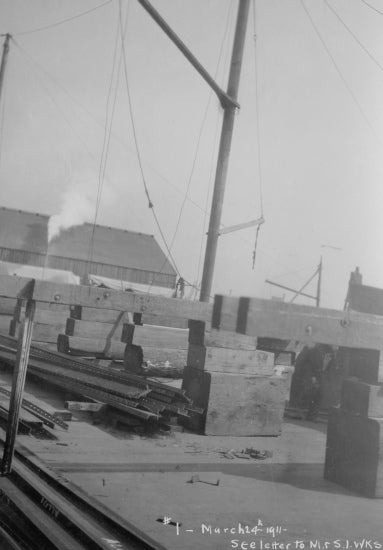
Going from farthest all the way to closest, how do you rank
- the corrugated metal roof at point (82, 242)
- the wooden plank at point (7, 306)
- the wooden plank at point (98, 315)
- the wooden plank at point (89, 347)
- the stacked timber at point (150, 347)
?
the corrugated metal roof at point (82, 242)
the wooden plank at point (7, 306)
the wooden plank at point (98, 315)
the wooden plank at point (89, 347)
the stacked timber at point (150, 347)

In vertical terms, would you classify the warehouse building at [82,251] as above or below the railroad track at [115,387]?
above

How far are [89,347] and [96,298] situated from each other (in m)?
5.02

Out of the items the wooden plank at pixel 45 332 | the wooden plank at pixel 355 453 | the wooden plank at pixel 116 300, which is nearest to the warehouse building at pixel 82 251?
the wooden plank at pixel 45 332

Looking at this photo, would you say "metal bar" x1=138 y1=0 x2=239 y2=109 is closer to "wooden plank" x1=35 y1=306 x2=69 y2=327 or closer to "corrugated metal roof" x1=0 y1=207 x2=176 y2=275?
"wooden plank" x1=35 y1=306 x2=69 y2=327

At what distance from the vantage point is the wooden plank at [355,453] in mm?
4137

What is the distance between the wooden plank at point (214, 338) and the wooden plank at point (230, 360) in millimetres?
61

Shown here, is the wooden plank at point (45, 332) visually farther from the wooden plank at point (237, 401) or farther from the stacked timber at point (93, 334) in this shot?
the wooden plank at point (237, 401)

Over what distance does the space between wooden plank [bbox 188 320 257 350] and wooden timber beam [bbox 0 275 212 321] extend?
2.25 feet

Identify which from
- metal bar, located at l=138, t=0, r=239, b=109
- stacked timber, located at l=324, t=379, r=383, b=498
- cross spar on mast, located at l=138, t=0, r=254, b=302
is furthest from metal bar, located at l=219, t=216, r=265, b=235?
stacked timber, located at l=324, t=379, r=383, b=498

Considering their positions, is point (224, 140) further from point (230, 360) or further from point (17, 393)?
point (17, 393)

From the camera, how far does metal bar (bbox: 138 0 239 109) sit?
9734mm

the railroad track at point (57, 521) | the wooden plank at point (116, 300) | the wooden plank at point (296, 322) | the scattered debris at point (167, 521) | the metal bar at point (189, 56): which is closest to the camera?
the railroad track at point (57, 521)

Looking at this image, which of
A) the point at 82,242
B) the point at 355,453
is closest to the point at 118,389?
the point at 355,453

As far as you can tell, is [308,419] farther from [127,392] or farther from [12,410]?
[12,410]
